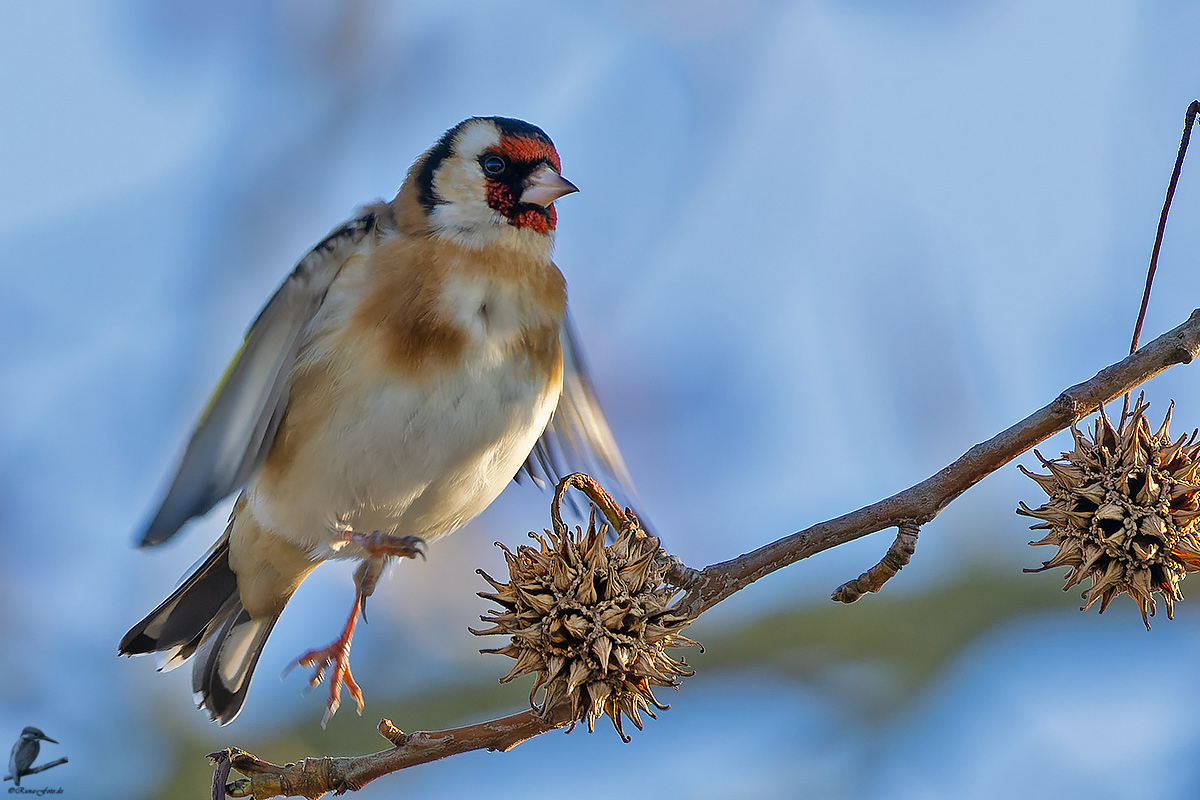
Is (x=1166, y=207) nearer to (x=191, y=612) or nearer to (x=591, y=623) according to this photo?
(x=591, y=623)

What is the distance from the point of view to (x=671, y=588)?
78.6 inches

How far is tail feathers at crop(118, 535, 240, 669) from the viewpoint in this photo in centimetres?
351

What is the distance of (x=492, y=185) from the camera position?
3.26 metres

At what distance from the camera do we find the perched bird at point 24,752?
4.00 m

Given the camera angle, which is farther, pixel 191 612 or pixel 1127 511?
pixel 191 612

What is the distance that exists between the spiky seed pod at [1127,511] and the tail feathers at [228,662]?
8.26 ft

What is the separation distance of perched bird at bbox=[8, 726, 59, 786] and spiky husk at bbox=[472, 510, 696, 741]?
9.43 feet

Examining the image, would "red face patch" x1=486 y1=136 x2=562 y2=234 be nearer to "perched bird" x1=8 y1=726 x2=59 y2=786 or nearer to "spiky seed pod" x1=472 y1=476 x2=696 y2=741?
"spiky seed pod" x1=472 y1=476 x2=696 y2=741

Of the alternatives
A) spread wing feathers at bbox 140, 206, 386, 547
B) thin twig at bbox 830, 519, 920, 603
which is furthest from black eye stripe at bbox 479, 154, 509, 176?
thin twig at bbox 830, 519, 920, 603

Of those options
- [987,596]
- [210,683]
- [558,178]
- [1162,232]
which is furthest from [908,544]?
[987,596]

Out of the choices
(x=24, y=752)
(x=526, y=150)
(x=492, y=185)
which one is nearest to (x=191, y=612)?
(x=24, y=752)

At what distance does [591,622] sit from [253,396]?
1506mm

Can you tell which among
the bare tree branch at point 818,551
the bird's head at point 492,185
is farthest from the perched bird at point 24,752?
the bare tree branch at point 818,551

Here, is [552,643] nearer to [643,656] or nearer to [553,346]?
[643,656]
